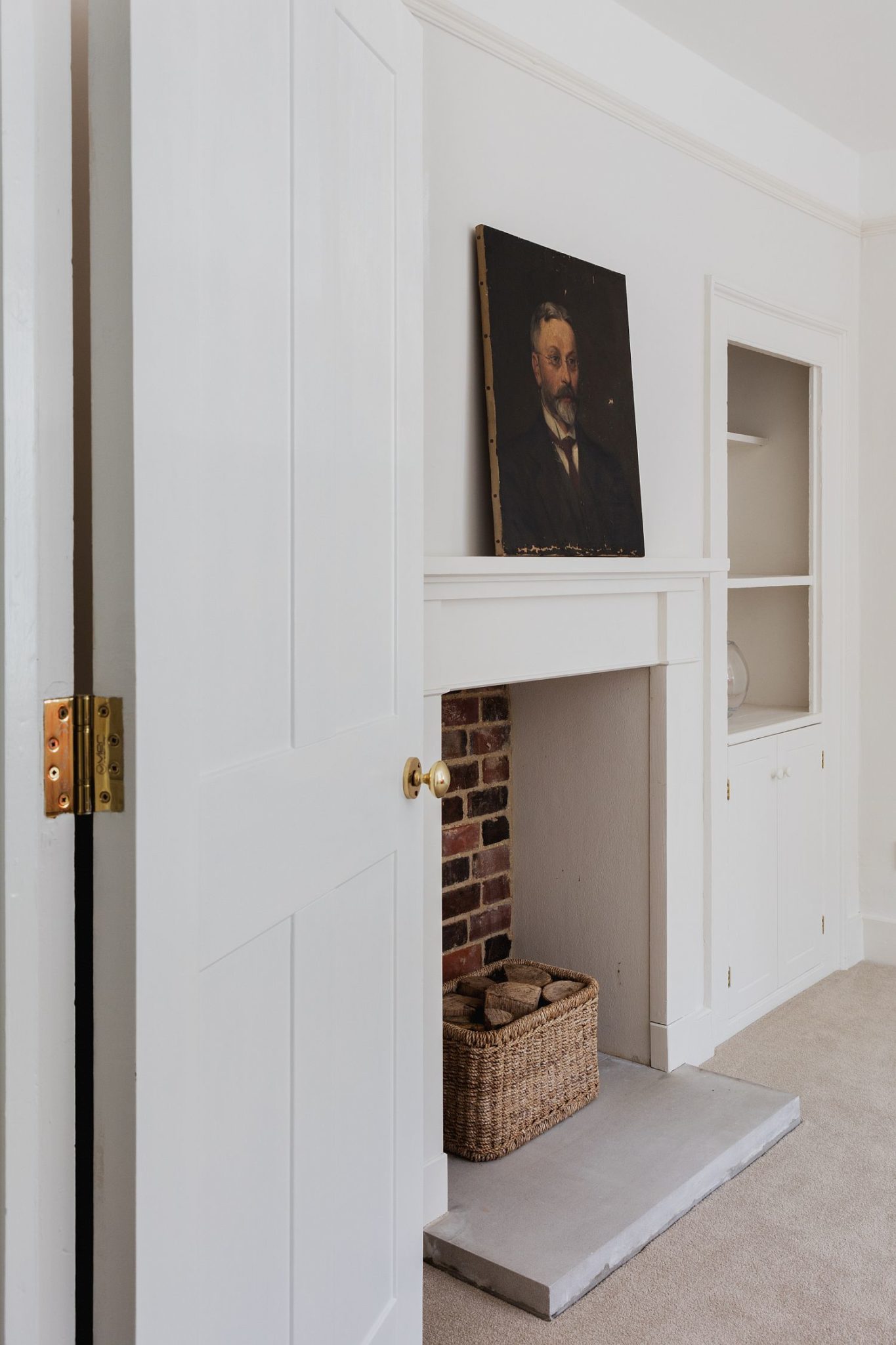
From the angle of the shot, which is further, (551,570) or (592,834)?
(592,834)

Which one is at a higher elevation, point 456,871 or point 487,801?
point 487,801

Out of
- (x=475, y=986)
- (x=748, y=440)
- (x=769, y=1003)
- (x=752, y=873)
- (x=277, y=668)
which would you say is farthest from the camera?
(x=748, y=440)

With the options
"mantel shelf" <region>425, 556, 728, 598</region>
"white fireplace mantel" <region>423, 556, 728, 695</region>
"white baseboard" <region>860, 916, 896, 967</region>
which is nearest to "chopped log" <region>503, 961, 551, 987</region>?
"white fireplace mantel" <region>423, 556, 728, 695</region>

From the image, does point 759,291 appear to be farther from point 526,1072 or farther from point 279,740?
point 279,740

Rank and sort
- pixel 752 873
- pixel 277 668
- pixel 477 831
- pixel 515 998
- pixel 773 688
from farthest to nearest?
pixel 773 688 < pixel 752 873 < pixel 477 831 < pixel 515 998 < pixel 277 668

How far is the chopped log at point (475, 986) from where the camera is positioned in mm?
2818

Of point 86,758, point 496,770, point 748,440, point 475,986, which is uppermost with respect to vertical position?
point 748,440

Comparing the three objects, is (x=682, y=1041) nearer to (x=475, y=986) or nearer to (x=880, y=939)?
(x=475, y=986)

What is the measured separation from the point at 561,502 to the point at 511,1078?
1282 millimetres

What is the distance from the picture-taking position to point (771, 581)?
3.56m

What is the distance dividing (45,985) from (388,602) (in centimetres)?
74

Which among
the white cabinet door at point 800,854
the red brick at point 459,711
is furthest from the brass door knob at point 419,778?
the white cabinet door at point 800,854

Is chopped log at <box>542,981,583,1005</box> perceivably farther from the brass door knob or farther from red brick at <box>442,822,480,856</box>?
the brass door knob

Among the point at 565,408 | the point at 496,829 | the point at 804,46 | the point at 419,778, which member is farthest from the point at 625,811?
the point at 804,46
